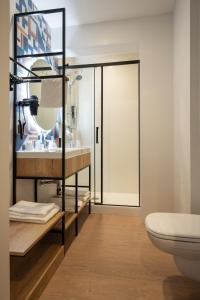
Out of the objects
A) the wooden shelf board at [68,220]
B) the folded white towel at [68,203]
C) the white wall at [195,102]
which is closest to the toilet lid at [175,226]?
the white wall at [195,102]

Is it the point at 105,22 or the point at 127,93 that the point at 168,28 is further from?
the point at 127,93

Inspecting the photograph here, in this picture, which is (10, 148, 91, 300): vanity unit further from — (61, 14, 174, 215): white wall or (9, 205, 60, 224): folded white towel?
(61, 14, 174, 215): white wall

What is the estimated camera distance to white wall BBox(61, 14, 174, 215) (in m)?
2.74

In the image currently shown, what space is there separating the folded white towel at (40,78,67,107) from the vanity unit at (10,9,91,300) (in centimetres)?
4

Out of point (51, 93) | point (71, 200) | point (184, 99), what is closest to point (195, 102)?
point (184, 99)

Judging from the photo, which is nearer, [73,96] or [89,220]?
[89,220]

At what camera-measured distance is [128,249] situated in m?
2.12

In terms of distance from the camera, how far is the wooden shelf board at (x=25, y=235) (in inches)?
52.2

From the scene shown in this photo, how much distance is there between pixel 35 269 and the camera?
166 centimetres

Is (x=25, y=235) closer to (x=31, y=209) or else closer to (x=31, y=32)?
(x=31, y=209)

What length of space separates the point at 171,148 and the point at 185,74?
1.00m

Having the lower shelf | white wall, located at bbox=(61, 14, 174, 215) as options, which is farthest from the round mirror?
the lower shelf

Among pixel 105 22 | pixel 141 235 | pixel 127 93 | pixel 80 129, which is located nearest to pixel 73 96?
pixel 80 129

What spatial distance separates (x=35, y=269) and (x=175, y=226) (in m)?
1.04
